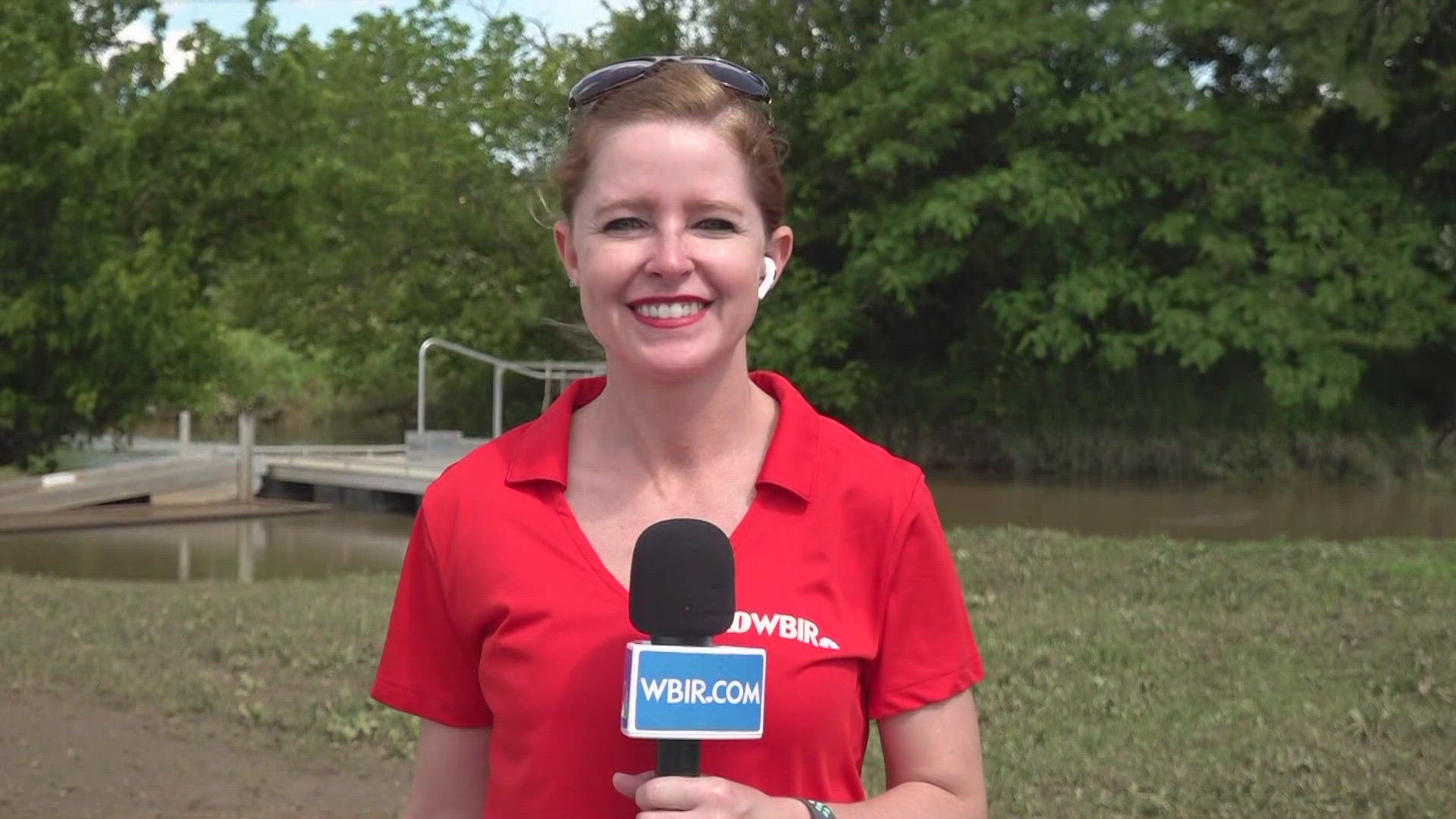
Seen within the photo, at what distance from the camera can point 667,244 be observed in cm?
201

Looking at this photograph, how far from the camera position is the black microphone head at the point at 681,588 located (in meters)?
1.72

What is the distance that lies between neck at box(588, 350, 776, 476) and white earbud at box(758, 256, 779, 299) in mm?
94

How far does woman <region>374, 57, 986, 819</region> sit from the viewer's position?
6.52 ft

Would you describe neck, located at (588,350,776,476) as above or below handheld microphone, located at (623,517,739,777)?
above

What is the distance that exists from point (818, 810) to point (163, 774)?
5.61 meters

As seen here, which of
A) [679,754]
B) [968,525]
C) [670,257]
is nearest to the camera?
[679,754]

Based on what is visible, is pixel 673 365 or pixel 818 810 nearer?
pixel 818 810

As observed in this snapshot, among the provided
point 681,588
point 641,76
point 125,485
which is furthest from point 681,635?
point 125,485

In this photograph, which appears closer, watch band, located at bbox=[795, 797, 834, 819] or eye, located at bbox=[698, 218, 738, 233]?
watch band, located at bbox=[795, 797, 834, 819]

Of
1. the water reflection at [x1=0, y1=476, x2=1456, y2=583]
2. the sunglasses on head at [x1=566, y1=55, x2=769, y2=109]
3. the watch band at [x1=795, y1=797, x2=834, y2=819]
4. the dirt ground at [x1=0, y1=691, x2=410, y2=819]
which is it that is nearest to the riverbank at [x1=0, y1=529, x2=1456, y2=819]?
the dirt ground at [x1=0, y1=691, x2=410, y2=819]

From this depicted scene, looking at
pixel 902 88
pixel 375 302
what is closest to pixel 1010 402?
pixel 902 88

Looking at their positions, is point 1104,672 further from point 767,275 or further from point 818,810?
point 818,810

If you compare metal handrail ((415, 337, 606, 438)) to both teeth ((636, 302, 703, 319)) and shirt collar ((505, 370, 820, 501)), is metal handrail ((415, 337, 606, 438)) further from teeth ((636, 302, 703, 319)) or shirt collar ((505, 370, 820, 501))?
teeth ((636, 302, 703, 319))

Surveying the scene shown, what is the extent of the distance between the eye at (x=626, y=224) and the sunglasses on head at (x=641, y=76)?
6.9 inches
